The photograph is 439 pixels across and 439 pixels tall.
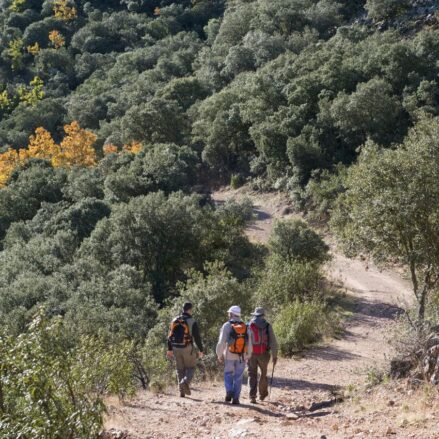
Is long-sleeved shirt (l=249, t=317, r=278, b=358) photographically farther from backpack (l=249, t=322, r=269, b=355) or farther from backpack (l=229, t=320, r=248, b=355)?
backpack (l=229, t=320, r=248, b=355)

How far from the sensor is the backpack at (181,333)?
9688 millimetres

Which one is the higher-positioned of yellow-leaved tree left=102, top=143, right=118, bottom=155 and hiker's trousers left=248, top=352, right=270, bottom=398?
yellow-leaved tree left=102, top=143, right=118, bottom=155

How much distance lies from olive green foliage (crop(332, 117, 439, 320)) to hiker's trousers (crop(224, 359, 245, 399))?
3.60 metres

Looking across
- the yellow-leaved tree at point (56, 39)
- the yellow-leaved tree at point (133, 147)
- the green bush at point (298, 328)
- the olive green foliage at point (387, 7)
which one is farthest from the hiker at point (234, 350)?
the yellow-leaved tree at point (56, 39)

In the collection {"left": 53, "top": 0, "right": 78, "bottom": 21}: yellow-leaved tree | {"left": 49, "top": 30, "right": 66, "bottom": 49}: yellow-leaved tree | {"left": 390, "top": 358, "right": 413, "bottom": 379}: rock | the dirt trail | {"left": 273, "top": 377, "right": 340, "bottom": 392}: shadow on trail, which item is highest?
{"left": 53, "top": 0, "right": 78, "bottom": 21}: yellow-leaved tree

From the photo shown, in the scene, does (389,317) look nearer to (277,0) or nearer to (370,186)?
(370,186)

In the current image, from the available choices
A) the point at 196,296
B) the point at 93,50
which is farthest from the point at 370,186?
the point at 93,50

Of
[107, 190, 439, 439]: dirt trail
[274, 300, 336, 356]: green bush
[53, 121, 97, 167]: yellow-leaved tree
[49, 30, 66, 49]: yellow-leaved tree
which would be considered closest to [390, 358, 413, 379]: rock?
[107, 190, 439, 439]: dirt trail

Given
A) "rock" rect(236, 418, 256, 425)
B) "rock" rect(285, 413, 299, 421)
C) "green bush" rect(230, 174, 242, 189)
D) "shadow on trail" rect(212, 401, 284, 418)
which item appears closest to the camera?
→ "rock" rect(236, 418, 256, 425)

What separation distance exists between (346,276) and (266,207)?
37.6 feet

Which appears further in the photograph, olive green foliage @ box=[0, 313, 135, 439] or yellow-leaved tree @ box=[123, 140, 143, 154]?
yellow-leaved tree @ box=[123, 140, 143, 154]

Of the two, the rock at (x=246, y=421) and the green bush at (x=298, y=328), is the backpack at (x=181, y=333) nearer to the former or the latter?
the rock at (x=246, y=421)

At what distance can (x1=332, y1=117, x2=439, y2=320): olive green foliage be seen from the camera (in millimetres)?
10547

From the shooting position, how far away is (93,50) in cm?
7988
